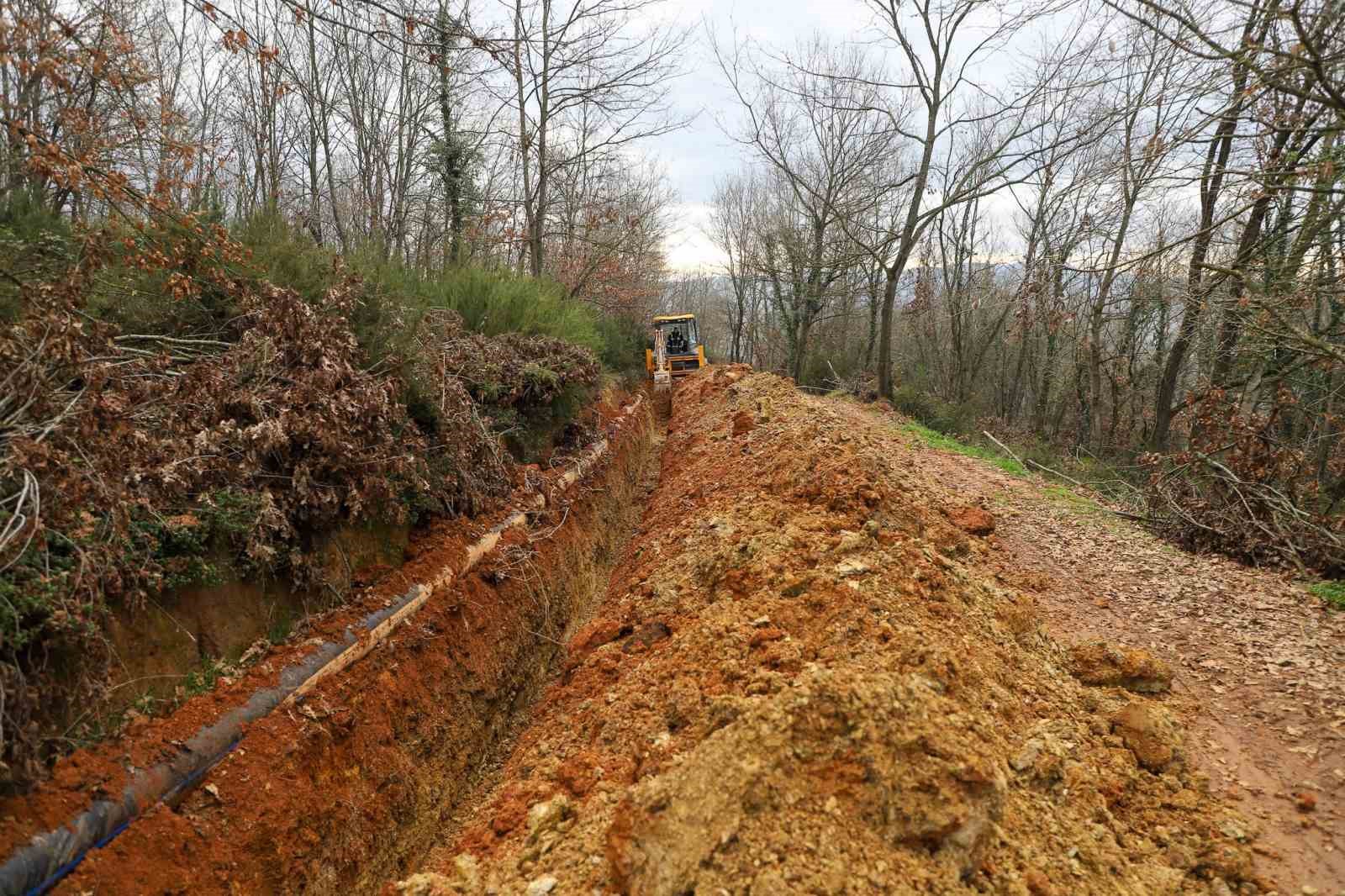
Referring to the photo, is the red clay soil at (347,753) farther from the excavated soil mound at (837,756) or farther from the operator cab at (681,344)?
the operator cab at (681,344)

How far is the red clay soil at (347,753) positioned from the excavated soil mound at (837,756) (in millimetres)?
447

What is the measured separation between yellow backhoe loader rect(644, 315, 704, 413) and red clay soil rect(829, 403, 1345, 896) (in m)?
10.1

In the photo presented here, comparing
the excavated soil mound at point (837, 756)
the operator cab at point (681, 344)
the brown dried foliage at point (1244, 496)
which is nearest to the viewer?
the excavated soil mound at point (837, 756)

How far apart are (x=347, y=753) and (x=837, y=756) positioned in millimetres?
2519

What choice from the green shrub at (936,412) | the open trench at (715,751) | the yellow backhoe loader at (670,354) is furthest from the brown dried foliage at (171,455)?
the green shrub at (936,412)

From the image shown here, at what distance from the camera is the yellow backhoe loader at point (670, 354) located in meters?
16.1

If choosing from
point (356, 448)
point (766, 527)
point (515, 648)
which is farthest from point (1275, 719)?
point (356, 448)

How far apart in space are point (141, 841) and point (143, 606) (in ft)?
3.29

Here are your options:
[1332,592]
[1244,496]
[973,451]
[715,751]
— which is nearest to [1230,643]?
[1332,592]

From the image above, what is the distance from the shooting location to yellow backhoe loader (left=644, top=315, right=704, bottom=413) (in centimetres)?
1606

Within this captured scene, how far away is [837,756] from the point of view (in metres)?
2.18

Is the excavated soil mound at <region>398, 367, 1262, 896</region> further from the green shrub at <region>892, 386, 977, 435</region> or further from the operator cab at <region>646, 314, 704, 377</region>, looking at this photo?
the operator cab at <region>646, 314, 704, 377</region>

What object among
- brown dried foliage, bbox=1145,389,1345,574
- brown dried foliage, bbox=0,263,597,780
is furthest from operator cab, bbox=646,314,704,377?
brown dried foliage, bbox=1145,389,1345,574

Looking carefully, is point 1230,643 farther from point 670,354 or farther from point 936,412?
point 670,354
